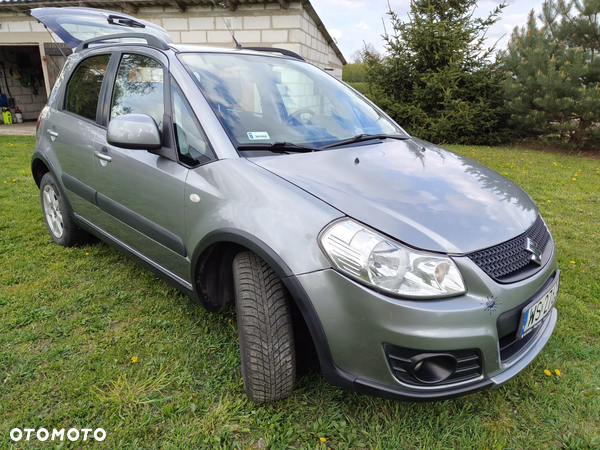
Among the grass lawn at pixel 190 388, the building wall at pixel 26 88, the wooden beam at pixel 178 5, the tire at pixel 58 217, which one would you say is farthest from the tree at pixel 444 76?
the building wall at pixel 26 88

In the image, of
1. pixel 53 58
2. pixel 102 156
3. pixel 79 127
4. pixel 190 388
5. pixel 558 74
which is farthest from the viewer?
pixel 53 58

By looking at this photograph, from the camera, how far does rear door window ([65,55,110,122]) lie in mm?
2828

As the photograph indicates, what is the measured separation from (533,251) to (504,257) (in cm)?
21

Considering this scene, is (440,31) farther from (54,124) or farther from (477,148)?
(54,124)

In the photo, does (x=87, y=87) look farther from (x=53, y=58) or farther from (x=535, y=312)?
(x=53, y=58)

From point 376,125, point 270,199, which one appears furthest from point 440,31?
point 270,199

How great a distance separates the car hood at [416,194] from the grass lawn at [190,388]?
815 millimetres

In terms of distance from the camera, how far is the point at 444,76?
9.20 metres

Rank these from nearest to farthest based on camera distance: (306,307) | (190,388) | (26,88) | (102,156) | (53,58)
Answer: (306,307), (190,388), (102,156), (53,58), (26,88)

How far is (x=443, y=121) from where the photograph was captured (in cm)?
930

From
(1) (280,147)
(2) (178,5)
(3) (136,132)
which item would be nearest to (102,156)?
(3) (136,132)

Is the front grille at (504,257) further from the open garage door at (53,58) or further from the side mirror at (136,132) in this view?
the open garage door at (53,58)

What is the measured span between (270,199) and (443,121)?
8.58 metres

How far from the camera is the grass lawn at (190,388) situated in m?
1.72
